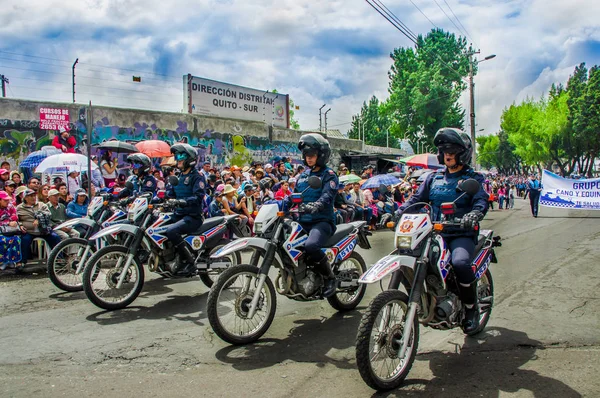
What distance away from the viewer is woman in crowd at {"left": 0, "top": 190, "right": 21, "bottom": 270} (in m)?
8.98

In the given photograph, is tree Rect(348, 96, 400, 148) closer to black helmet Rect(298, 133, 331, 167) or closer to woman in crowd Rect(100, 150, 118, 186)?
woman in crowd Rect(100, 150, 118, 186)

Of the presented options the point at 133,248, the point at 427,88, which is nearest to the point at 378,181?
the point at 133,248

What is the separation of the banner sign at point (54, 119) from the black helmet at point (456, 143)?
14610mm

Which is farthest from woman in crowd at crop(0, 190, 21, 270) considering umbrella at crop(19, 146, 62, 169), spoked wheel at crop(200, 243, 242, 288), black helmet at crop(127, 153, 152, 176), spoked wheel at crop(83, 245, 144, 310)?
umbrella at crop(19, 146, 62, 169)

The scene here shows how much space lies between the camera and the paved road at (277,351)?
402cm

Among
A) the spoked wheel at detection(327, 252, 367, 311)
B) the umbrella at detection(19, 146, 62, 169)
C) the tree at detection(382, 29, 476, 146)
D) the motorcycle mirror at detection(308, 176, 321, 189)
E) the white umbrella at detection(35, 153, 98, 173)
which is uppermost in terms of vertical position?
the tree at detection(382, 29, 476, 146)

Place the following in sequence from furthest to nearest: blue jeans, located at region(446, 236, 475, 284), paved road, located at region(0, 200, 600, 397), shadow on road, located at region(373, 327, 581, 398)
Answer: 1. blue jeans, located at region(446, 236, 475, 284)
2. paved road, located at region(0, 200, 600, 397)
3. shadow on road, located at region(373, 327, 581, 398)

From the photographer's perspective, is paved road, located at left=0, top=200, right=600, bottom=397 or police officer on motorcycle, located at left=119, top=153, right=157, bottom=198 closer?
paved road, located at left=0, top=200, right=600, bottom=397

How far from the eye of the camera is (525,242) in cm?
1225

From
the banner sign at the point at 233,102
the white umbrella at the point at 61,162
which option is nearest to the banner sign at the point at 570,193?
the banner sign at the point at 233,102

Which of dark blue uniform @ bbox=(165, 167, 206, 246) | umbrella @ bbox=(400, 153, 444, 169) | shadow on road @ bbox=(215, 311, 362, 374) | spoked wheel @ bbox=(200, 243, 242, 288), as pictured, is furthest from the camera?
umbrella @ bbox=(400, 153, 444, 169)

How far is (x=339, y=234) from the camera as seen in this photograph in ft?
20.1

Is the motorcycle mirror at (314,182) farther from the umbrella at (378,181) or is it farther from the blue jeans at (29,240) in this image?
the umbrella at (378,181)

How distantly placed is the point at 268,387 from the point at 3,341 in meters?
3.12
